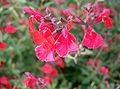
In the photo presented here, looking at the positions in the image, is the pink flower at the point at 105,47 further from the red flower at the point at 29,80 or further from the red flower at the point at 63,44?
the red flower at the point at 63,44

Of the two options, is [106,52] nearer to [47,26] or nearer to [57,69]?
[57,69]

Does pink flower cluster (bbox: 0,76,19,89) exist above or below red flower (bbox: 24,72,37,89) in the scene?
below

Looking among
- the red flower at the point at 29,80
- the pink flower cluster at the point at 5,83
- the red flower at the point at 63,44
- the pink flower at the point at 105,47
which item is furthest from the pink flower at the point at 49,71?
the red flower at the point at 63,44

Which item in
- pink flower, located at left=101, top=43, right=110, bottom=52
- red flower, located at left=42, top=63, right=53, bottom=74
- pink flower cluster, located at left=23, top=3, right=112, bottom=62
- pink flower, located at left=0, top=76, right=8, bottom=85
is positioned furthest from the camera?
pink flower, located at left=101, top=43, right=110, bottom=52

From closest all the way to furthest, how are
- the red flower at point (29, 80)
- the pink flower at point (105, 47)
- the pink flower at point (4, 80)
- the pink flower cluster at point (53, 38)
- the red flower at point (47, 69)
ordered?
the pink flower cluster at point (53, 38) → the red flower at point (29, 80) → the pink flower at point (4, 80) → the red flower at point (47, 69) → the pink flower at point (105, 47)

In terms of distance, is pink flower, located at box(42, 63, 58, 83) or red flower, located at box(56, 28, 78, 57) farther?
pink flower, located at box(42, 63, 58, 83)

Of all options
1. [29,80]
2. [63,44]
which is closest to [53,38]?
[63,44]

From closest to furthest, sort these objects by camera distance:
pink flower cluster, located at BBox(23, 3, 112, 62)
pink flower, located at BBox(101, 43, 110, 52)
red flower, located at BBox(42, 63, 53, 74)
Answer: pink flower cluster, located at BBox(23, 3, 112, 62) → red flower, located at BBox(42, 63, 53, 74) → pink flower, located at BBox(101, 43, 110, 52)

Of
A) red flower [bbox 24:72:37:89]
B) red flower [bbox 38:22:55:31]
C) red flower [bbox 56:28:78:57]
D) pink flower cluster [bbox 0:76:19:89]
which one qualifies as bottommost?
pink flower cluster [bbox 0:76:19:89]

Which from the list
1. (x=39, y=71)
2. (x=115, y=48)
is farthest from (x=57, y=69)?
(x=115, y=48)

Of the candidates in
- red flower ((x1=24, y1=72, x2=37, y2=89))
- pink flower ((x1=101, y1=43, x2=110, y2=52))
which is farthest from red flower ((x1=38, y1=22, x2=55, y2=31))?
pink flower ((x1=101, y1=43, x2=110, y2=52))

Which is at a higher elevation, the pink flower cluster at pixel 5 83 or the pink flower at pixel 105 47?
the pink flower cluster at pixel 5 83

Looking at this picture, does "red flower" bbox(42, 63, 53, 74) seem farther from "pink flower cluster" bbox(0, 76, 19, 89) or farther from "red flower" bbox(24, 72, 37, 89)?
"red flower" bbox(24, 72, 37, 89)
